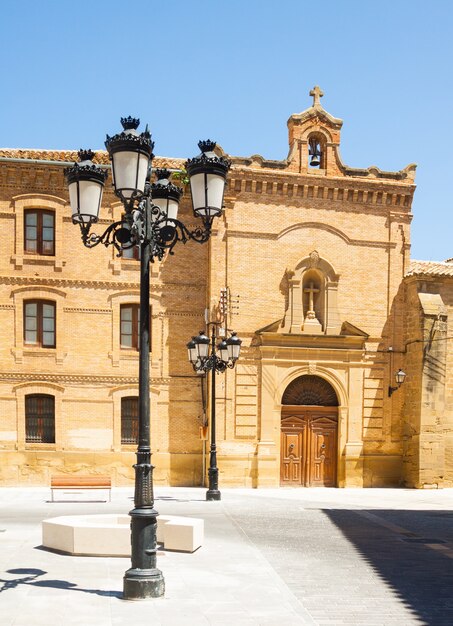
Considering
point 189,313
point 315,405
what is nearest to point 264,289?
point 189,313

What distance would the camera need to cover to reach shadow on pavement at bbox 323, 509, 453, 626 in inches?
377

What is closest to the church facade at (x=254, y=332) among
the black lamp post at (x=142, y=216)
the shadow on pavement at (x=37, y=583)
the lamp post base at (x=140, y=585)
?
the shadow on pavement at (x=37, y=583)

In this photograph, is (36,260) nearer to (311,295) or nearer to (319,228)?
(311,295)

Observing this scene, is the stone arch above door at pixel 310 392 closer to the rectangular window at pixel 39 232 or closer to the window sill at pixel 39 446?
the window sill at pixel 39 446

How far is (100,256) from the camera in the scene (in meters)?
24.5

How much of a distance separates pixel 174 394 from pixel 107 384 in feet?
6.79

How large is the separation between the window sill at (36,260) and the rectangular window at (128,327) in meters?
2.28

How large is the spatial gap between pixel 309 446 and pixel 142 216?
55.4 feet

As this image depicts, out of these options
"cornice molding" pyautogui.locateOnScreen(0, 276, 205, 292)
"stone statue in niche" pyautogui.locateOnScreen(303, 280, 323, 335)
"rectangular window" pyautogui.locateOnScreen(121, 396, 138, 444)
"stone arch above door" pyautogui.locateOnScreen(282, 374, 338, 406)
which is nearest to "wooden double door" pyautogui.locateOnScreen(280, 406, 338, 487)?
"stone arch above door" pyautogui.locateOnScreen(282, 374, 338, 406)

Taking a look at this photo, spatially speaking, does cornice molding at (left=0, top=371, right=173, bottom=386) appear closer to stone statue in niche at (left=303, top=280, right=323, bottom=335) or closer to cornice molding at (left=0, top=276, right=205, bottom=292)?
cornice molding at (left=0, top=276, right=205, bottom=292)

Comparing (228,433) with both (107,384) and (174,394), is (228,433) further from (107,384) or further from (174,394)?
(107,384)

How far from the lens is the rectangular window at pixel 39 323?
2408cm

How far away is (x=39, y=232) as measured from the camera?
24312 millimetres

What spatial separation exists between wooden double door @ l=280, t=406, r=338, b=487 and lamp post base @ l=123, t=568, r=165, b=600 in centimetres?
1595
